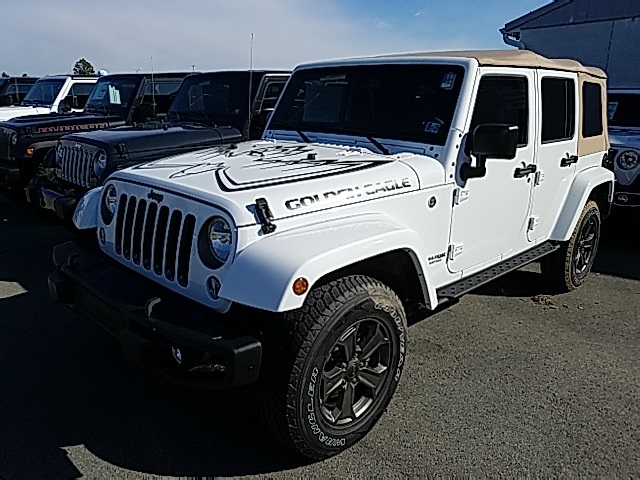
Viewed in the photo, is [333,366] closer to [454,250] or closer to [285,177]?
[285,177]

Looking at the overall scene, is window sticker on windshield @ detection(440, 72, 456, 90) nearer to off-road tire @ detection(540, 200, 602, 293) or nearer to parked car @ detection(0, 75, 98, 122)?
off-road tire @ detection(540, 200, 602, 293)

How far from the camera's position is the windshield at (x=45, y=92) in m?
10.5

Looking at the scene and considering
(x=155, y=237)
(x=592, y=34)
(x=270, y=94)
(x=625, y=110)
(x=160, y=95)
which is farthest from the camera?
(x=592, y=34)

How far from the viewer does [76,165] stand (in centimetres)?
559

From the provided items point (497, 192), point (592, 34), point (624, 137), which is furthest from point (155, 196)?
point (592, 34)

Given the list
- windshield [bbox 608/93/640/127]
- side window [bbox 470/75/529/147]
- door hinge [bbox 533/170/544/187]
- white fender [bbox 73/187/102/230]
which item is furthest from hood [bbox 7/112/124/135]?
windshield [bbox 608/93/640/127]

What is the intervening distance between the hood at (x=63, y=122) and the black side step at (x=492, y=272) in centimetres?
535

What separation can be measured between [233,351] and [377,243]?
84 cm

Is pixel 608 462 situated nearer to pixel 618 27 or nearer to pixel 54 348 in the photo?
pixel 54 348

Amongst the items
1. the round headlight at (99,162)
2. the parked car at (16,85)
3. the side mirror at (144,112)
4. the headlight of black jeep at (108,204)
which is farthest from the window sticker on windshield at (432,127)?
the parked car at (16,85)

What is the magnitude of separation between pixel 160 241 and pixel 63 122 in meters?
5.21

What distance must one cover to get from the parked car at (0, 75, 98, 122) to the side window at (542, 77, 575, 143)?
8033 mm

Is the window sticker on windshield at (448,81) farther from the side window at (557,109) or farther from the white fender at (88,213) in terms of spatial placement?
the white fender at (88,213)

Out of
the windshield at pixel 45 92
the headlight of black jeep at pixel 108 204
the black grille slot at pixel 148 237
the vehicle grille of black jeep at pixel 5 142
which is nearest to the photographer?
the black grille slot at pixel 148 237
